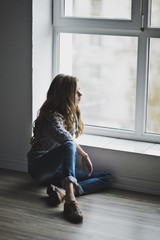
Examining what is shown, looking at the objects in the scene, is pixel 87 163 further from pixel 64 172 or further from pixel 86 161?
pixel 64 172

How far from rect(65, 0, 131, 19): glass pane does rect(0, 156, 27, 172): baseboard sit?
1203mm

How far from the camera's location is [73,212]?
9.18 feet

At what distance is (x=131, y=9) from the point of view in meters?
3.37

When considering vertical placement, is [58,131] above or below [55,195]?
above

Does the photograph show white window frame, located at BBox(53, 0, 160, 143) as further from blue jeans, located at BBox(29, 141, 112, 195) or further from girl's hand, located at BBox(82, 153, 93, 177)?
girl's hand, located at BBox(82, 153, 93, 177)

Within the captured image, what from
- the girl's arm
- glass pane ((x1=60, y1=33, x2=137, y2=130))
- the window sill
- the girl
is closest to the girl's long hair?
the girl

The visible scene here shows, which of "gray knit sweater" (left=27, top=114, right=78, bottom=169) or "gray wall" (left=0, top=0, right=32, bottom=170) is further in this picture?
"gray wall" (left=0, top=0, right=32, bottom=170)

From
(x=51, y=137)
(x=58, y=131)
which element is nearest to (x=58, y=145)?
(x=51, y=137)

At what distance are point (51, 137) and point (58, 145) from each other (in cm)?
10

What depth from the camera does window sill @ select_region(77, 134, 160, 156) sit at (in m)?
3.31

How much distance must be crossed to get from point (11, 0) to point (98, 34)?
0.69 meters

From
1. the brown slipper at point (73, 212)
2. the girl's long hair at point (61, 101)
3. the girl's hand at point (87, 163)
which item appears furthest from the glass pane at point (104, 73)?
the brown slipper at point (73, 212)

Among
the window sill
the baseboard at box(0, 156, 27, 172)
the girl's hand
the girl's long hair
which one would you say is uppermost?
the girl's long hair

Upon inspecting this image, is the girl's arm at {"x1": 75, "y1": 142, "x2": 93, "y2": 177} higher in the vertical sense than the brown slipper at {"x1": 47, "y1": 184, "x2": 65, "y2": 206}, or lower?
higher
